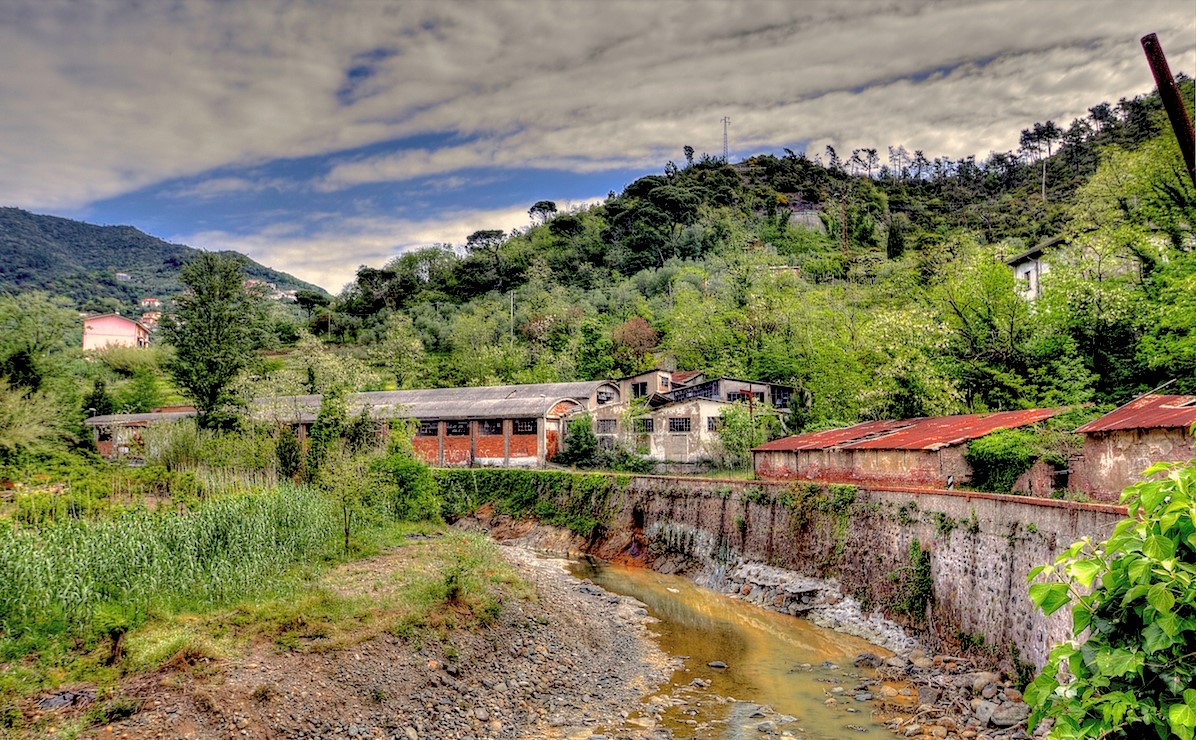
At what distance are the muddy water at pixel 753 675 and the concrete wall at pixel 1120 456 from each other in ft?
22.5

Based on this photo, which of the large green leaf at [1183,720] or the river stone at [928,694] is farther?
the river stone at [928,694]

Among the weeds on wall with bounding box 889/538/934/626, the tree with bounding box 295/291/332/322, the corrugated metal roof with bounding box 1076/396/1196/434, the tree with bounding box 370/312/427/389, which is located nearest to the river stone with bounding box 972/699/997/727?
the weeds on wall with bounding box 889/538/934/626

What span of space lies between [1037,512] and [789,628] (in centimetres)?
777

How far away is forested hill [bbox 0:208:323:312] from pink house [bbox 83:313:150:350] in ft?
47.6

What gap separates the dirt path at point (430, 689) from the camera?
9.97 metres

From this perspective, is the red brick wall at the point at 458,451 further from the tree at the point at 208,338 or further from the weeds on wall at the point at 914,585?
the weeds on wall at the point at 914,585

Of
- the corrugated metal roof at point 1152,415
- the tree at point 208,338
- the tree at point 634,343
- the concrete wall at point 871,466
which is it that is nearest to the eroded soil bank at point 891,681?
the concrete wall at point 871,466

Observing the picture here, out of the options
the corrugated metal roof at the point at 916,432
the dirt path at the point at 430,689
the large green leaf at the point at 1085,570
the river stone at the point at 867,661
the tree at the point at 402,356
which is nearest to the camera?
the large green leaf at the point at 1085,570

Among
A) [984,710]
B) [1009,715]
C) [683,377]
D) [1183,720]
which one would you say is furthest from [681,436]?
[1183,720]

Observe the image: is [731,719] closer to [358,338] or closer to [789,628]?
[789,628]

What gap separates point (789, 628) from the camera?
18609 millimetres

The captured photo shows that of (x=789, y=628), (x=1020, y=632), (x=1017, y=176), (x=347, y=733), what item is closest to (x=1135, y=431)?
(x=1020, y=632)

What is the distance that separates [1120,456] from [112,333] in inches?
3786

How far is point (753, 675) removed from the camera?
15102 millimetres
